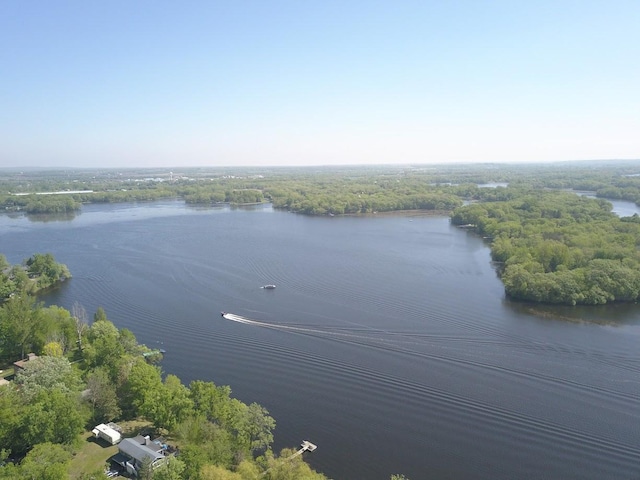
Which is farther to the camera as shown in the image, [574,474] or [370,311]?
[370,311]

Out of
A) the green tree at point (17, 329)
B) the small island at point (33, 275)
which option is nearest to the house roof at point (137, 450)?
the green tree at point (17, 329)

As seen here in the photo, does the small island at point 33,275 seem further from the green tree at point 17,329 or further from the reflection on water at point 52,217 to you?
the reflection on water at point 52,217

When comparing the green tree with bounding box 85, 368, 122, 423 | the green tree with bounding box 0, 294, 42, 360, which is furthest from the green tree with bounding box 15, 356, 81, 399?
the green tree with bounding box 0, 294, 42, 360

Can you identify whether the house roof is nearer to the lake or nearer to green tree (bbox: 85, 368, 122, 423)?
green tree (bbox: 85, 368, 122, 423)

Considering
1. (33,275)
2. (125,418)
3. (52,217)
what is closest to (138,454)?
(125,418)

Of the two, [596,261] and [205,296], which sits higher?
[596,261]

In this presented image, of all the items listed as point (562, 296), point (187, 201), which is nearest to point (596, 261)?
point (562, 296)

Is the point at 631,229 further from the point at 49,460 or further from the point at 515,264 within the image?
the point at 49,460
